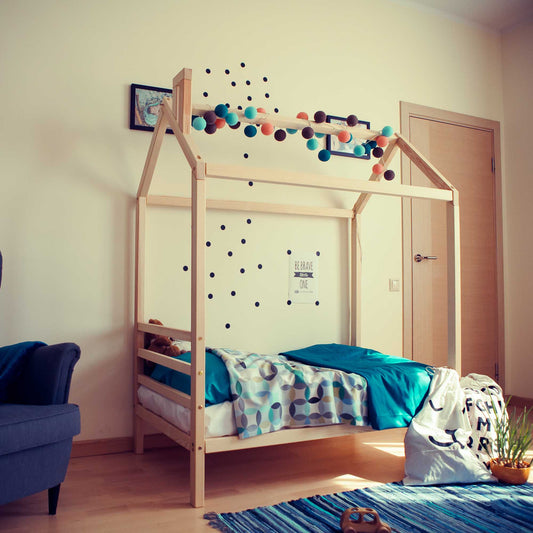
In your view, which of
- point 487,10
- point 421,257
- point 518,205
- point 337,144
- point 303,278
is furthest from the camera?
point 518,205

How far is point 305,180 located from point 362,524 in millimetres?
1233

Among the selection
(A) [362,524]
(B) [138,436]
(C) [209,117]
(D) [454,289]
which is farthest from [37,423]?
(D) [454,289]

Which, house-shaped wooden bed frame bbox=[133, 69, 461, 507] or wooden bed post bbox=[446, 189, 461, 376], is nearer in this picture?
house-shaped wooden bed frame bbox=[133, 69, 461, 507]

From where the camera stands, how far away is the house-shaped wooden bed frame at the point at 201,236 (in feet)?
6.50

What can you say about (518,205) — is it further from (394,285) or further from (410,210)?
(394,285)

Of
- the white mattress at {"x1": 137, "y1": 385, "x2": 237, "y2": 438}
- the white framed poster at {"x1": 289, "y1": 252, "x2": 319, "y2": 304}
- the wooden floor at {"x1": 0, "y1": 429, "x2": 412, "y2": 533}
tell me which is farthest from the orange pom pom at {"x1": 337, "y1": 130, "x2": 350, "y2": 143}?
the wooden floor at {"x1": 0, "y1": 429, "x2": 412, "y2": 533}

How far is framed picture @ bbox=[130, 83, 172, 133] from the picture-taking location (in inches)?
109

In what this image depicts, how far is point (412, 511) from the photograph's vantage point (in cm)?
191

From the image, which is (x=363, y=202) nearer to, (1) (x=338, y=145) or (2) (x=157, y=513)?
(1) (x=338, y=145)

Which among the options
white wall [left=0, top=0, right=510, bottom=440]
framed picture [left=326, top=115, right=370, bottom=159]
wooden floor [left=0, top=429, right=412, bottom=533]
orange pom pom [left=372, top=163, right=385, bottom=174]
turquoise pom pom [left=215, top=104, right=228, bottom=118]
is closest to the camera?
wooden floor [left=0, top=429, right=412, bottom=533]

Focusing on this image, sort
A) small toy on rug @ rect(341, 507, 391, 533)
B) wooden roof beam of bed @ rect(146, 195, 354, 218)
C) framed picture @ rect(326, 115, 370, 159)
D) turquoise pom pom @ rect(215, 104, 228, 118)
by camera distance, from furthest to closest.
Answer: framed picture @ rect(326, 115, 370, 159) → wooden roof beam of bed @ rect(146, 195, 354, 218) → turquoise pom pom @ rect(215, 104, 228, 118) → small toy on rug @ rect(341, 507, 391, 533)

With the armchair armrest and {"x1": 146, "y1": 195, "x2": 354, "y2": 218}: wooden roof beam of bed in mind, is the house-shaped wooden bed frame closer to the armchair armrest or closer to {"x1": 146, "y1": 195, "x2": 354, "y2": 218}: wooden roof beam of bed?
{"x1": 146, "y1": 195, "x2": 354, "y2": 218}: wooden roof beam of bed

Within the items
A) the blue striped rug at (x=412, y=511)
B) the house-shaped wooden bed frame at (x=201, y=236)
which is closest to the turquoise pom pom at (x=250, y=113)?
the house-shaped wooden bed frame at (x=201, y=236)

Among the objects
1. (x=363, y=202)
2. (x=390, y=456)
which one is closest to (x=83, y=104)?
(x=363, y=202)
